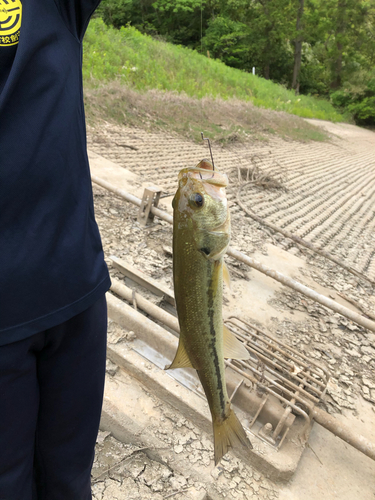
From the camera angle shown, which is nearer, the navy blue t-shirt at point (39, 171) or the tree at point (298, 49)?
the navy blue t-shirt at point (39, 171)

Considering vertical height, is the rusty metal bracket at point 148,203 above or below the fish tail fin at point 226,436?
below

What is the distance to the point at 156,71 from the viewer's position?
1254 cm

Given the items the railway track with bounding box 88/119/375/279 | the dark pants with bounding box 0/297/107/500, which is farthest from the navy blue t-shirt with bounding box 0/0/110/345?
the railway track with bounding box 88/119/375/279

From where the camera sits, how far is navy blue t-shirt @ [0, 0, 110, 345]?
940 mm

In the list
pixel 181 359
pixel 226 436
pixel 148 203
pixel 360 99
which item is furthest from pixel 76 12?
pixel 360 99

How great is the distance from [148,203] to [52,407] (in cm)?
315

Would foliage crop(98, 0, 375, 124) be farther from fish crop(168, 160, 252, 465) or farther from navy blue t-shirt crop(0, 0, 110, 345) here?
fish crop(168, 160, 252, 465)

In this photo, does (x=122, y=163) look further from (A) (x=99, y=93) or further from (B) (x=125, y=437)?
(B) (x=125, y=437)

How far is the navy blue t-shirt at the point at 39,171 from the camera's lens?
940 mm

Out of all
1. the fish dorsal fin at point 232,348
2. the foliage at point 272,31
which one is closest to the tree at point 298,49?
the foliage at point 272,31

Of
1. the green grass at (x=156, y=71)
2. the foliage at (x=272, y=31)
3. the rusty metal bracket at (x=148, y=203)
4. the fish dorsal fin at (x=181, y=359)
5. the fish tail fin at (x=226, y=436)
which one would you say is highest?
the foliage at (x=272, y=31)

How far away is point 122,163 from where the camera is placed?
20.9 feet

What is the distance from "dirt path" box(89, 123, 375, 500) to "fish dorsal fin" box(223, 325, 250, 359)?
4.23 ft

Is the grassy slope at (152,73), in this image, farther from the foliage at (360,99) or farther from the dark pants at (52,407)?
the foliage at (360,99)
